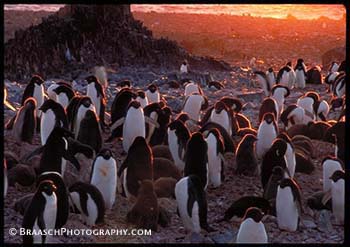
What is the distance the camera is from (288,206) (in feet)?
15.7

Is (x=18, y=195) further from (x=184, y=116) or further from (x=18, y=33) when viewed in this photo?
(x=18, y=33)

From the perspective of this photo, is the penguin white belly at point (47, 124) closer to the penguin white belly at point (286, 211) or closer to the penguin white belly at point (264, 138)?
the penguin white belly at point (264, 138)

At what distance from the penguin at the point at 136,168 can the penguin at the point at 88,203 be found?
43 cm

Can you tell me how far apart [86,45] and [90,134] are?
7064mm

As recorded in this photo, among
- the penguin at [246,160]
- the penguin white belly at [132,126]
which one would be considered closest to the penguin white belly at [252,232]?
the penguin at [246,160]

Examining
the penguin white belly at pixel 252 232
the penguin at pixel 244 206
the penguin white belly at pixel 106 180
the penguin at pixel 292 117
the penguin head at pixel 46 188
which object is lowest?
the penguin white belly at pixel 252 232

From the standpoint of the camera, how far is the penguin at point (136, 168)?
5.03 m

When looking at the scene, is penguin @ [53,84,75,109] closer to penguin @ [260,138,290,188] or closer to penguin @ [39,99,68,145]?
penguin @ [39,99,68,145]

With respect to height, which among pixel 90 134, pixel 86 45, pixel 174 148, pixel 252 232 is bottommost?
pixel 252 232

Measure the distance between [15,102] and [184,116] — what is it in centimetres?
271

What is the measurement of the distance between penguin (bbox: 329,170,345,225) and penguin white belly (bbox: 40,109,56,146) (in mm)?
2626

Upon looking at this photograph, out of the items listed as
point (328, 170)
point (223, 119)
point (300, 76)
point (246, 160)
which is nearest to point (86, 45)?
point (300, 76)

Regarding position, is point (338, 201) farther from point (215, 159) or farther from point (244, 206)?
point (215, 159)

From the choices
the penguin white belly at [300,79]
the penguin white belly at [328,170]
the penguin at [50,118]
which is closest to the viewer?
the penguin white belly at [328,170]
